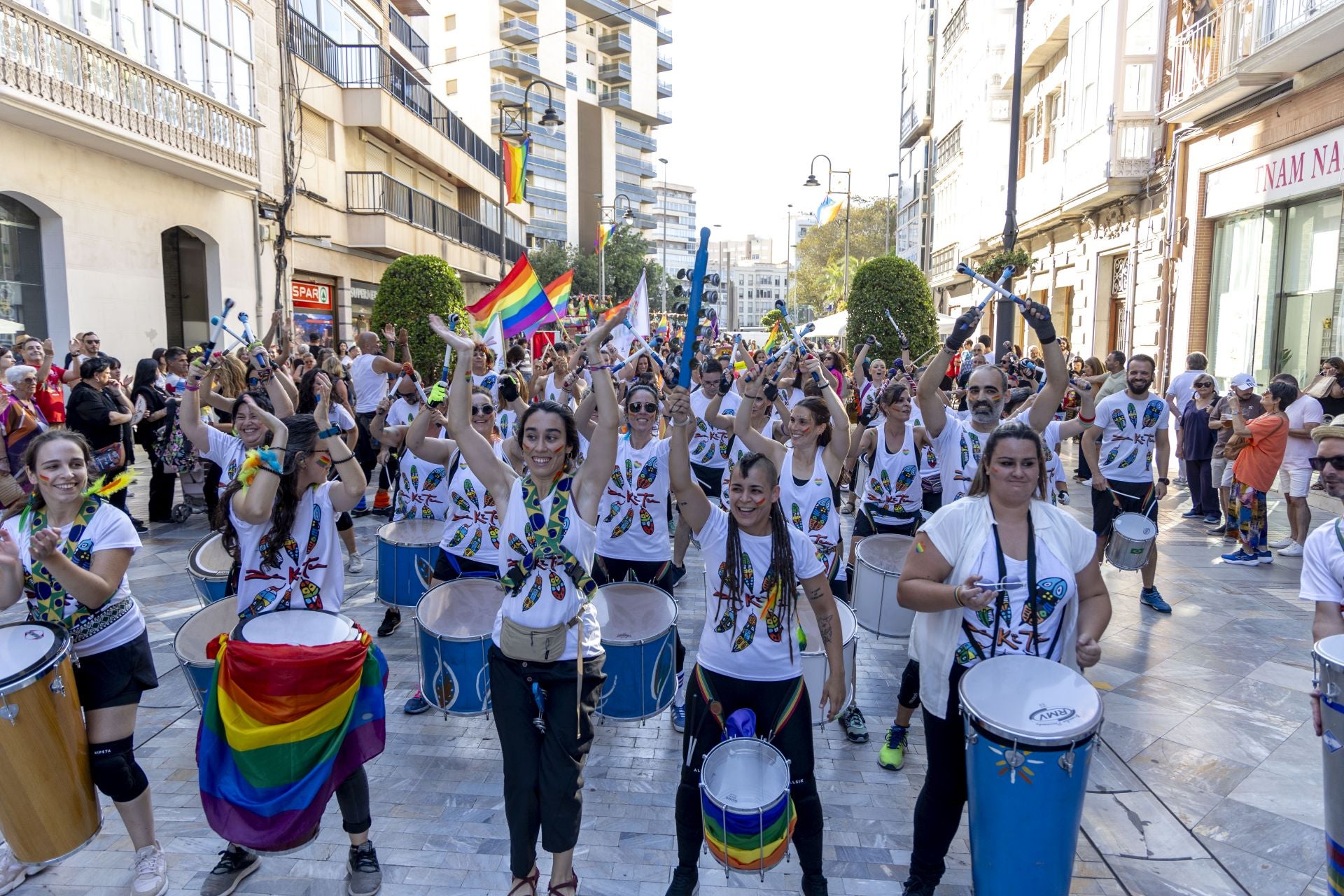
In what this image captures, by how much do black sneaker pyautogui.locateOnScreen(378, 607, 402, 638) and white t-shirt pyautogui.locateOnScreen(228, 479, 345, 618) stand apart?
272 cm

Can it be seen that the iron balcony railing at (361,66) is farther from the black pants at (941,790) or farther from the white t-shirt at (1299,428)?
the black pants at (941,790)

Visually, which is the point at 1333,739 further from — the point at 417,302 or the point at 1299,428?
the point at 417,302

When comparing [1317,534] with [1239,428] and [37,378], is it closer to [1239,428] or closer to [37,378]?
[1239,428]

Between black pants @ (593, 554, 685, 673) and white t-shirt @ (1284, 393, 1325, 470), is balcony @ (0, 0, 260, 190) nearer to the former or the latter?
black pants @ (593, 554, 685, 673)

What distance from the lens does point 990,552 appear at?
325cm

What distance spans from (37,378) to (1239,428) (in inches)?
493

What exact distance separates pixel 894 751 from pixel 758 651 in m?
1.76

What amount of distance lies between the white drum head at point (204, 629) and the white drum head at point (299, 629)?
50 centimetres

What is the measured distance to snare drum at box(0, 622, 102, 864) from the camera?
310 cm

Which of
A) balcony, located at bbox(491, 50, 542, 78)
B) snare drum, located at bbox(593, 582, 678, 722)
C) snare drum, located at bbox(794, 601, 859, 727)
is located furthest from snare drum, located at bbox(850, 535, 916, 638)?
balcony, located at bbox(491, 50, 542, 78)

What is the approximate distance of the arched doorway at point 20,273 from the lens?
39.2ft

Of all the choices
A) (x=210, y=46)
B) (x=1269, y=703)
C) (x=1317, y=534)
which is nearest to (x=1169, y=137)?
(x=1269, y=703)

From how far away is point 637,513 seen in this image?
5.39 m

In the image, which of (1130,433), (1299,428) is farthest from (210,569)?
(1299,428)
